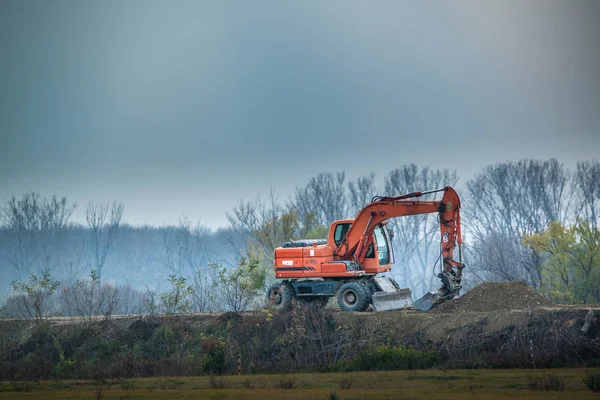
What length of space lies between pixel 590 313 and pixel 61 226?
79.5 meters

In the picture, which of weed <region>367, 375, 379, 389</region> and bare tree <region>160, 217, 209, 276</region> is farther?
bare tree <region>160, 217, 209, 276</region>

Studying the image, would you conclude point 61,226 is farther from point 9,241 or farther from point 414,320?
point 414,320

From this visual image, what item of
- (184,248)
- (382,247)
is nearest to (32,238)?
(184,248)

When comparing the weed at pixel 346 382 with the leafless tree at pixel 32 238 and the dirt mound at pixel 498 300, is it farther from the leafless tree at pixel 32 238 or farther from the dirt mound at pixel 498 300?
the leafless tree at pixel 32 238

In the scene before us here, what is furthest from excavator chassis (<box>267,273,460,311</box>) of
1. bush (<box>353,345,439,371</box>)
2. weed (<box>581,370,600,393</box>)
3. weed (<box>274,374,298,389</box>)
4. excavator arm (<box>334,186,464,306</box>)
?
weed (<box>581,370,600,393</box>)

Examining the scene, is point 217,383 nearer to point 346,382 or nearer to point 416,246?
point 346,382

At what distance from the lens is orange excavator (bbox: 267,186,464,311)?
31062 millimetres

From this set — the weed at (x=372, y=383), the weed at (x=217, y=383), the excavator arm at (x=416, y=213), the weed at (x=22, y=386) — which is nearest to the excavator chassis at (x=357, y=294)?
the excavator arm at (x=416, y=213)

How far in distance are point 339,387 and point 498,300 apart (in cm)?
1219

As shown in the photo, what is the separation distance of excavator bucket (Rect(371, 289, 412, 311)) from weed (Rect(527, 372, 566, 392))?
1236 cm

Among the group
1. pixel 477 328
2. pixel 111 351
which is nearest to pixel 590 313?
pixel 477 328

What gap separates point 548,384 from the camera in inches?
760

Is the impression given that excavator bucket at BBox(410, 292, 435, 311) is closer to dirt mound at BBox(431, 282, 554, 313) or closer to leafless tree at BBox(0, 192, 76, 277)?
dirt mound at BBox(431, 282, 554, 313)

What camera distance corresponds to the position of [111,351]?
112 ft
